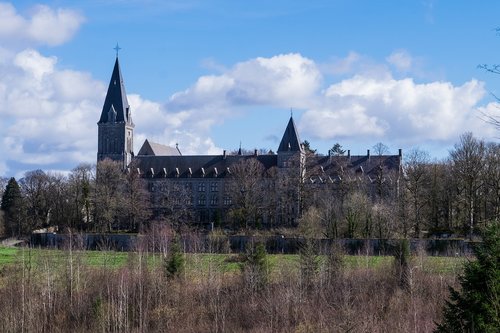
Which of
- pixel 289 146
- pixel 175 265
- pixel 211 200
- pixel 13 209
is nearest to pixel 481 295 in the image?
pixel 175 265

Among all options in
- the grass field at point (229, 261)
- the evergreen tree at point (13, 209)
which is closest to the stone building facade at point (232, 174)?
the evergreen tree at point (13, 209)

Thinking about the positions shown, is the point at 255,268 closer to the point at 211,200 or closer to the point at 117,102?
the point at 211,200

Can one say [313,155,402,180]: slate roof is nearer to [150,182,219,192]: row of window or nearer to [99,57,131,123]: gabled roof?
[150,182,219,192]: row of window

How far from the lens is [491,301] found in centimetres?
1581

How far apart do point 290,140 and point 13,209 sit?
36.3m

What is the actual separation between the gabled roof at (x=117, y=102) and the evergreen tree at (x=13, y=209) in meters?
17.2

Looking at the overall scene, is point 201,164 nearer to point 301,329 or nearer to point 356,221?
point 356,221

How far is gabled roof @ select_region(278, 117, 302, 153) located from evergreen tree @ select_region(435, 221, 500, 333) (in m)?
75.9

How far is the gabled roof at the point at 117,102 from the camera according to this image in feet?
323

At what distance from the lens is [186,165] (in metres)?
100

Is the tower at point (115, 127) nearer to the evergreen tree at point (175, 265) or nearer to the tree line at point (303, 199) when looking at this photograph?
the tree line at point (303, 199)

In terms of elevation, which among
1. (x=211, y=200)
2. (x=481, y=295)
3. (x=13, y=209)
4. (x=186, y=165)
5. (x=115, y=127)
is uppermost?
(x=115, y=127)

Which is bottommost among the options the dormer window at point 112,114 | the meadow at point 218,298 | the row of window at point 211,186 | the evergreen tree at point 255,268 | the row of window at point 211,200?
the meadow at point 218,298

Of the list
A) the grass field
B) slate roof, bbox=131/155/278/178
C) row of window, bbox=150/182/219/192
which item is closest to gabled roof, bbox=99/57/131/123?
slate roof, bbox=131/155/278/178
